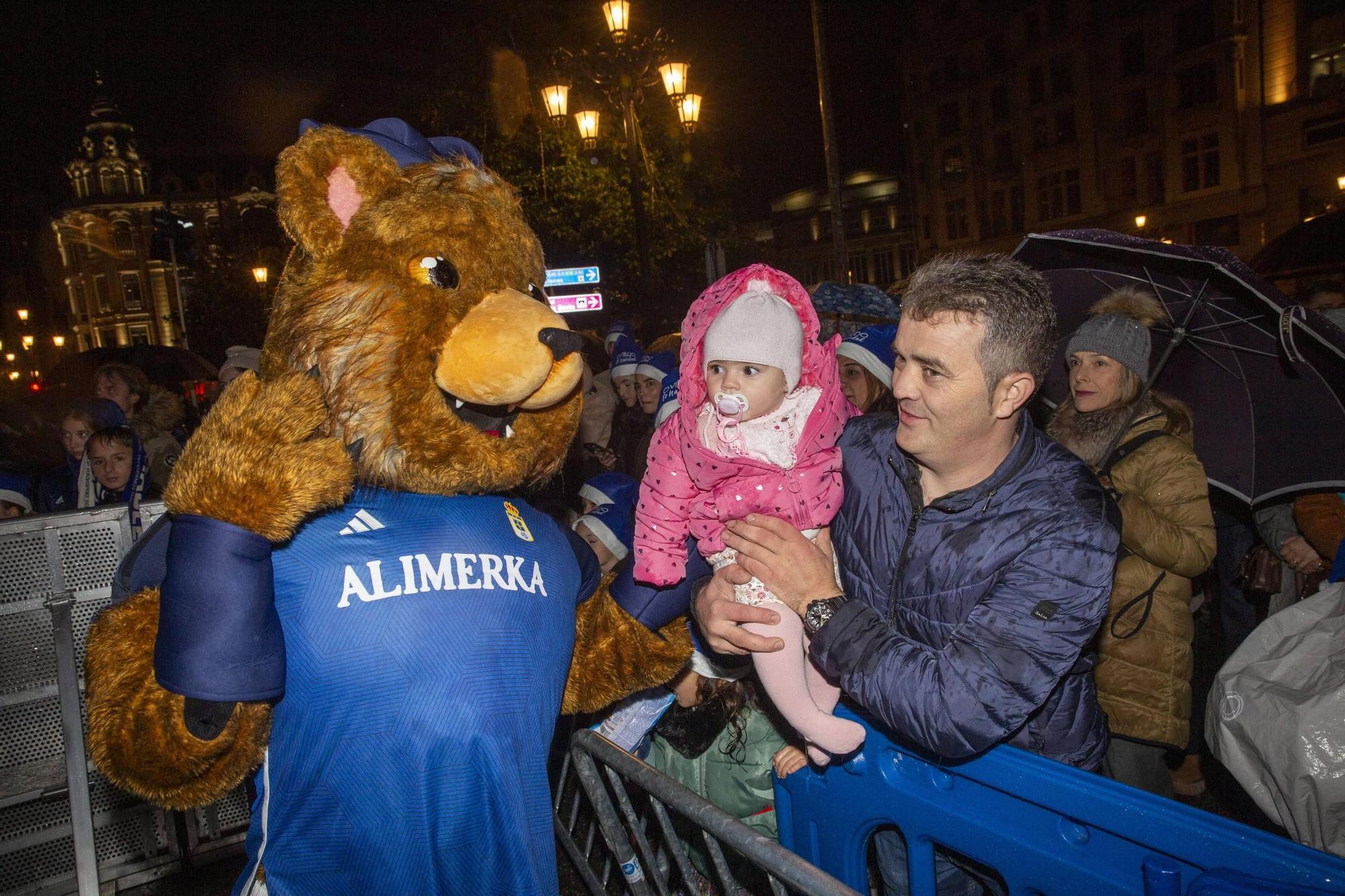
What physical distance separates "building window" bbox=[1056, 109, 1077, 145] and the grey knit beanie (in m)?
40.5

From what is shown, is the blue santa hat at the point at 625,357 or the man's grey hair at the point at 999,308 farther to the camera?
the blue santa hat at the point at 625,357

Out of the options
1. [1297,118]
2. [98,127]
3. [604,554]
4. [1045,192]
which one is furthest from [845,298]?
[98,127]

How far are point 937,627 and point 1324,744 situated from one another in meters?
1.13

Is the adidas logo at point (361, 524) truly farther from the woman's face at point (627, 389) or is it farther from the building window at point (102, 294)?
the building window at point (102, 294)

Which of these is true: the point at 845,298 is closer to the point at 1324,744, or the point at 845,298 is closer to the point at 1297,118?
the point at 1324,744

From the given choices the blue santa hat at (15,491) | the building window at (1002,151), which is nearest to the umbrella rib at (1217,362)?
the blue santa hat at (15,491)

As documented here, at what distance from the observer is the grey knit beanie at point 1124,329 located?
366 cm

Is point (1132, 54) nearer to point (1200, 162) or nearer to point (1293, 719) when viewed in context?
point (1200, 162)

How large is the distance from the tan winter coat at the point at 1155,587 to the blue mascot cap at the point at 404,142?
3129mm

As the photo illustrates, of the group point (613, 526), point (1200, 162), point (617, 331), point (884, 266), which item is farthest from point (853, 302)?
point (884, 266)

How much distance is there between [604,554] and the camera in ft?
13.1

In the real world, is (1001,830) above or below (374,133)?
below

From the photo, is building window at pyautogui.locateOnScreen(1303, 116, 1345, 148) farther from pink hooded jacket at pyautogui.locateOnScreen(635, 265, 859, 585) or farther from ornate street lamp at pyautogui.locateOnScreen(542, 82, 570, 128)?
pink hooded jacket at pyautogui.locateOnScreen(635, 265, 859, 585)

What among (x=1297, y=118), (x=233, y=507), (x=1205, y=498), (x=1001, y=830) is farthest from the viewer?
(x=1297, y=118)
